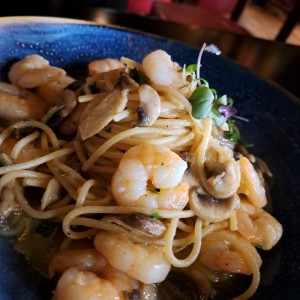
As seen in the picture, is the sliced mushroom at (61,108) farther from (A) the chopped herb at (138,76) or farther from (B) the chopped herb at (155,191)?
(B) the chopped herb at (155,191)

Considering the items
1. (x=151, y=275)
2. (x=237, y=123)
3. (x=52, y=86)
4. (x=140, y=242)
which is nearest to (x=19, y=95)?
(x=52, y=86)

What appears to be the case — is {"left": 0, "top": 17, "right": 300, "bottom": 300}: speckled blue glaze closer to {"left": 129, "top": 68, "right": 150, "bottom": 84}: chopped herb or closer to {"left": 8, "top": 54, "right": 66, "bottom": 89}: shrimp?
{"left": 8, "top": 54, "right": 66, "bottom": 89}: shrimp

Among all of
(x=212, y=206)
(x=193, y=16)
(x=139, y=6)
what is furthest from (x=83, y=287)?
(x=139, y=6)

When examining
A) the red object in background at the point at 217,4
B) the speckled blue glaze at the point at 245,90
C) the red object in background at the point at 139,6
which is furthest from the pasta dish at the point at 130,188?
the red object in background at the point at 217,4

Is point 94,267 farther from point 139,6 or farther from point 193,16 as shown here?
point 139,6

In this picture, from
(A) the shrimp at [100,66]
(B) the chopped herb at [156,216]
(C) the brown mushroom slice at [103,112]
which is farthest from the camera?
(A) the shrimp at [100,66]

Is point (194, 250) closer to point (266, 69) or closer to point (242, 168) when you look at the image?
point (242, 168)

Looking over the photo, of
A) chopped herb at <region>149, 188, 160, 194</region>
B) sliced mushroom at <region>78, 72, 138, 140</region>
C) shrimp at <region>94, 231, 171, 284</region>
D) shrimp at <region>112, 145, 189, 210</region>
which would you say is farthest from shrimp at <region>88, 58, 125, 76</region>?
shrimp at <region>94, 231, 171, 284</region>
